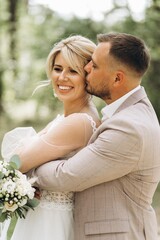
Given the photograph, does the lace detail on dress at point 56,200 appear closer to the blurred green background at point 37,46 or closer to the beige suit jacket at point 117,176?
the beige suit jacket at point 117,176

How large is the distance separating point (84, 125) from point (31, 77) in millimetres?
14299

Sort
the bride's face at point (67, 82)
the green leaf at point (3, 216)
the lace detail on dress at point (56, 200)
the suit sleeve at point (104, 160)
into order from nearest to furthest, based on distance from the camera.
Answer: the suit sleeve at point (104, 160) → the green leaf at point (3, 216) → the lace detail on dress at point (56, 200) → the bride's face at point (67, 82)

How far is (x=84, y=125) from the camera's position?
10.8 ft

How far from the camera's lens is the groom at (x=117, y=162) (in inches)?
119

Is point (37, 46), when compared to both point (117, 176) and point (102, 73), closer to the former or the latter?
point (102, 73)

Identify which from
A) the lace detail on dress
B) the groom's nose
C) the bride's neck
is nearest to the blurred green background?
the bride's neck

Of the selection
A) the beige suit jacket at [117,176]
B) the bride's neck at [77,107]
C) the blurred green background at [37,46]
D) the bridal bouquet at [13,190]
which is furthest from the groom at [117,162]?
the blurred green background at [37,46]

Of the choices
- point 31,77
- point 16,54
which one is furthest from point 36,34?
point 16,54

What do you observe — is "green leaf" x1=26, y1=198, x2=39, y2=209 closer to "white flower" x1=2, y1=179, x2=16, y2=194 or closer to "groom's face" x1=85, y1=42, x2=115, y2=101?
"white flower" x1=2, y1=179, x2=16, y2=194

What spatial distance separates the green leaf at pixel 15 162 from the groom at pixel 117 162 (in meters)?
0.12

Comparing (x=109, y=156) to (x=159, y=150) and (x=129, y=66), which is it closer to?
(x=159, y=150)

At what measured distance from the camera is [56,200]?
11.0ft

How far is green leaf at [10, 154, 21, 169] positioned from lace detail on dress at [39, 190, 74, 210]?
0.93ft

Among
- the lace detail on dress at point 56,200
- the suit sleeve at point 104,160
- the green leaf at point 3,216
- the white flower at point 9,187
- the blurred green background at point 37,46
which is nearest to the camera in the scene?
the suit sleeve at point 104,160
